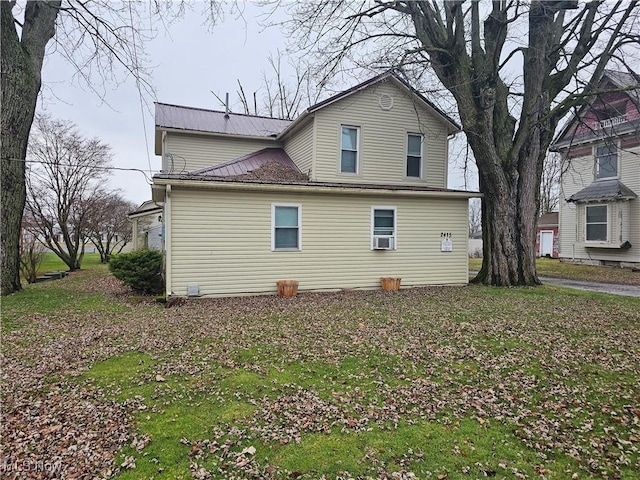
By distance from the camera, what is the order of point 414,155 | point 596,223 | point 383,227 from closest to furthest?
point 383,227
point 414,155
point 596,223

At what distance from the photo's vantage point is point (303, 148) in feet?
41.2

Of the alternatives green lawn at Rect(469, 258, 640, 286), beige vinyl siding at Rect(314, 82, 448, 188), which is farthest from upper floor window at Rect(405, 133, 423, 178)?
green lawn at Rect(469, 258, 640, 286)

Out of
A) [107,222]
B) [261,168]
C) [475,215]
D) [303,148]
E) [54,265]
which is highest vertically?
[475,215]

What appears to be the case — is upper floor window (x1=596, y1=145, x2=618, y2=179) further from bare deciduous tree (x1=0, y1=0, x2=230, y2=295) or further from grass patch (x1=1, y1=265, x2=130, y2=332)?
grass patch (x1=1, y1=265, x2=130, y2=332)

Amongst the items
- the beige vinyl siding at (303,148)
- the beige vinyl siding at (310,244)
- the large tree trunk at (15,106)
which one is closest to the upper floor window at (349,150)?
the beige vinyl siding at (303,148)

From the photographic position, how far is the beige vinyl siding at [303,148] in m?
12.0

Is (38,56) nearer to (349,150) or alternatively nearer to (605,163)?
(349,150)

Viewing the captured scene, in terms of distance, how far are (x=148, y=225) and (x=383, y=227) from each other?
13486 millimetres

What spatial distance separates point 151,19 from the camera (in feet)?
32.2

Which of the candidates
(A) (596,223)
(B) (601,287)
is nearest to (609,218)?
(A) (596,223)

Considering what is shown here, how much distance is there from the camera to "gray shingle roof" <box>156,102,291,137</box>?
45.5 feet

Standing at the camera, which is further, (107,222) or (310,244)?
(107,222)

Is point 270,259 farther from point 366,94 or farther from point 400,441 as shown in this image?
point 400,441

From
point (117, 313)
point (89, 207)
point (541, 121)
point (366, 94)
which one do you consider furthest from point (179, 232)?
point (89, 207)
